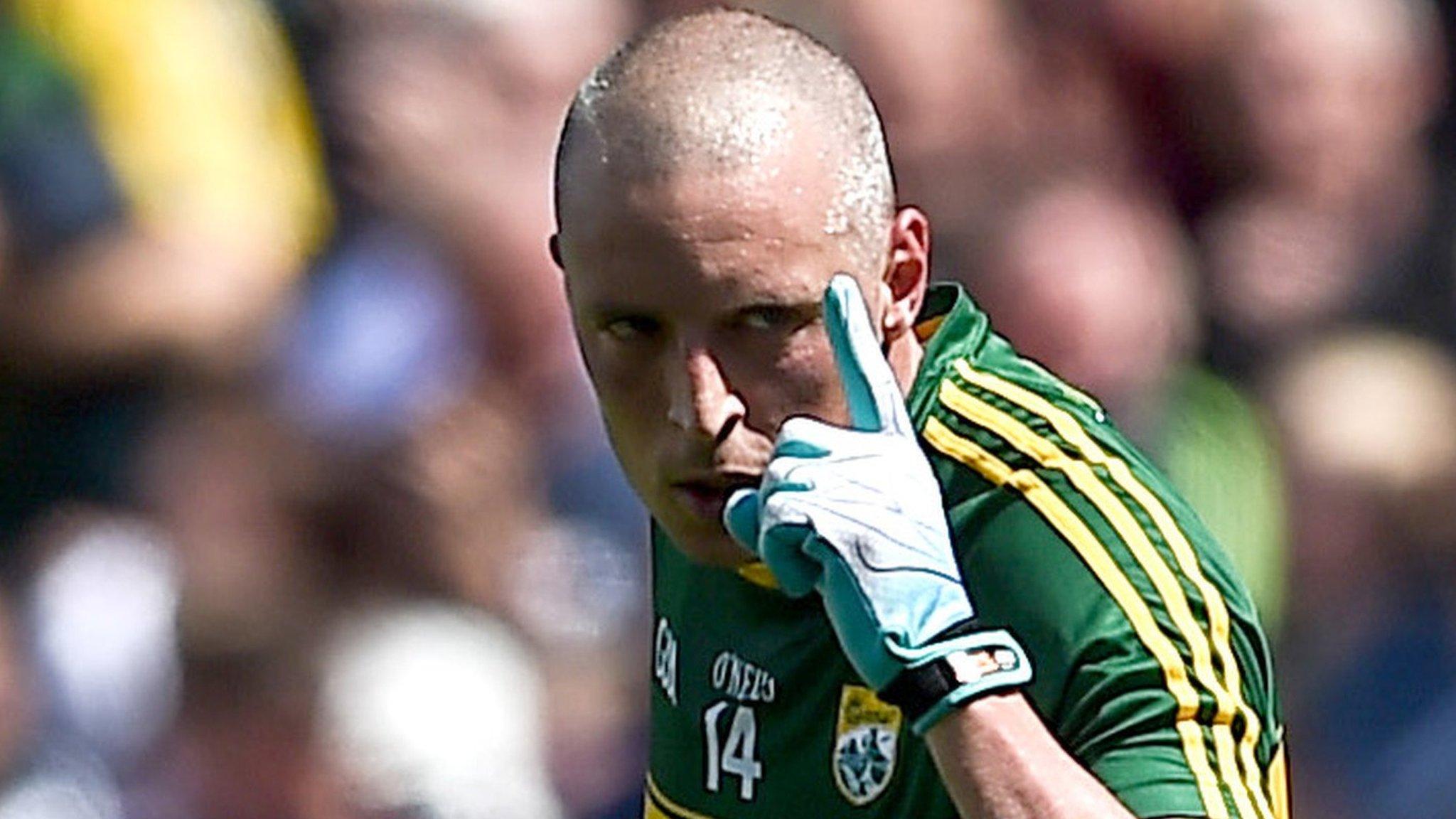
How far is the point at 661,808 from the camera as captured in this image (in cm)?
323

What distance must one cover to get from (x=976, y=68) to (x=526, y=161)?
0.88 m

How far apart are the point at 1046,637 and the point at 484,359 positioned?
237cm

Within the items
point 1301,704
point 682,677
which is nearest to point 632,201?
point 682,677

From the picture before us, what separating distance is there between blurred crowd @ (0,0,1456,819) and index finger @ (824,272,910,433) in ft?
6.36

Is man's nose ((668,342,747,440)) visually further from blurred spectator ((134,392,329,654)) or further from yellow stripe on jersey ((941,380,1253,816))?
blurred spectator ((134,392,329,654))

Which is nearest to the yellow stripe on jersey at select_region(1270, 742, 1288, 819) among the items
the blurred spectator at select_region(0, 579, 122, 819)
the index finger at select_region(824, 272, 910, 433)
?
the index finger at select_region(824, 272, 910, 433)

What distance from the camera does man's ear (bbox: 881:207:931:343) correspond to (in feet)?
8.98

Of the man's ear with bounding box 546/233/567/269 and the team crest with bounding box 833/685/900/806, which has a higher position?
the man's ear with bounding box 546/233/567/269

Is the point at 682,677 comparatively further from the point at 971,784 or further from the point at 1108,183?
the point at 1108,183

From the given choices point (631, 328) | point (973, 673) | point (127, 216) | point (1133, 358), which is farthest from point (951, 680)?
point (127, 216)

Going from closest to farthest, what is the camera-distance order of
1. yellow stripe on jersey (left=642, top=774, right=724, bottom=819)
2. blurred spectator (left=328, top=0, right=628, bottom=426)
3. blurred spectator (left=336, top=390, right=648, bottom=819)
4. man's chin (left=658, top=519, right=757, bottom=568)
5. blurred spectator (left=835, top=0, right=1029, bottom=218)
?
man's chin (left=658, top=519, right=757, bottom=568), yellow stripe on jersey (left=642, top=774, right=724, bottom=819), blurred spectator (left=336, top=390, right=648, bottom=819), blurred spectator (left=328, top=0, right=628, bottom=426), blurred spectator (left=835, top=0, right=1029, bottom=218)

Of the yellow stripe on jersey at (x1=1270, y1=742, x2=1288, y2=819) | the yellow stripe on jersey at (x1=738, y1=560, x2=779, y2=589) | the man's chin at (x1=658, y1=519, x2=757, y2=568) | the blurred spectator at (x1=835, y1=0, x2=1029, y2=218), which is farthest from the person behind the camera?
the blurred spectator at (x1=835, y1=0, x2=1029, y2=218)

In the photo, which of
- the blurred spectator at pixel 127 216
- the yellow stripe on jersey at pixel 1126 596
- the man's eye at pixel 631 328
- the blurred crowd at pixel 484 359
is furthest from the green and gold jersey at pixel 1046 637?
the blurred spectator at pixel 127 216

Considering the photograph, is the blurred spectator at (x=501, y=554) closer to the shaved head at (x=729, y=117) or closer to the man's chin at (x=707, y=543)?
the man's chin at (x=707, y=543)
